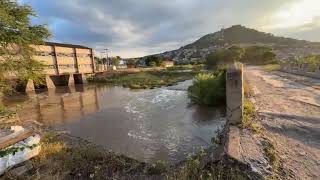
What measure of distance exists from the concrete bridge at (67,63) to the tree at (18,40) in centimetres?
4037

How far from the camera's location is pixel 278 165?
4.49m

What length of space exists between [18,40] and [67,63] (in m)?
49.9

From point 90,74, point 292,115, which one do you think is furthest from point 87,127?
point 90,74

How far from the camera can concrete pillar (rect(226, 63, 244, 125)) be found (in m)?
6.38

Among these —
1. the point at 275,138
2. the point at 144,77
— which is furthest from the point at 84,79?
the point at 275,138

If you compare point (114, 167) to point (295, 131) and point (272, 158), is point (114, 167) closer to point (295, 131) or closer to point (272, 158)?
point (272, 158)

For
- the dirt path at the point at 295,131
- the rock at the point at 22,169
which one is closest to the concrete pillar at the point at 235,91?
the dirt path at the point at 295,131

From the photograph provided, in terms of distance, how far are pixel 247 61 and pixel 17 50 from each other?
68961 mm

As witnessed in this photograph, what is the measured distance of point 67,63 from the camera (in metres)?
52.3

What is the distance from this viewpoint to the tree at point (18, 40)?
17.7 feet

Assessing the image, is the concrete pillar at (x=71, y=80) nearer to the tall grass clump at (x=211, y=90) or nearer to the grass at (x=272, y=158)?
the tall grass clump at (x=211, y=90)

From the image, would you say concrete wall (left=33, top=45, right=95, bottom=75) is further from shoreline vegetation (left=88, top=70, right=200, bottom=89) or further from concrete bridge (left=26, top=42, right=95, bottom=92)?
shoreline vegetation (left=88, top=70, right=200, bottom=89)

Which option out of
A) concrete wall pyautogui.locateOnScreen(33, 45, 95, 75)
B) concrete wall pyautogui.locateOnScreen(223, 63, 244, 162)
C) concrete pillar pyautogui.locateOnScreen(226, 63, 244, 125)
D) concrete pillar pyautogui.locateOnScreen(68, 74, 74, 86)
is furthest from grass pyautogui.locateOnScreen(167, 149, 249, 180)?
concrete pillar pyautogui.locateOnScreen(68, 74, 74, 86)

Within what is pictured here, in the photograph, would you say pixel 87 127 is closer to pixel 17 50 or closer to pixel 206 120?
pixel 206 120
